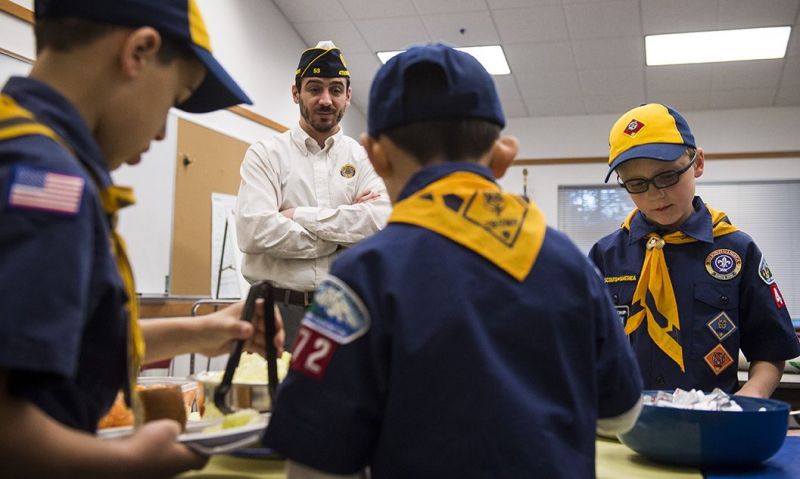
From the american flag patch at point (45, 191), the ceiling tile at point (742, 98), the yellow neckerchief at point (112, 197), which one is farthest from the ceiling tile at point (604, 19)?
the american flag patch at point (45, 191)

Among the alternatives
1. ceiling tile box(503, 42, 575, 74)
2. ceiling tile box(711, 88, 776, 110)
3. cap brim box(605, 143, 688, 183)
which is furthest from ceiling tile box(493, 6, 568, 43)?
cap brim box(605, 143, 688, 183)

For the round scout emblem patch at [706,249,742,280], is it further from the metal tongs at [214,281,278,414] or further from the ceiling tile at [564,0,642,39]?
the ceiling tile at [564,0,642,39]

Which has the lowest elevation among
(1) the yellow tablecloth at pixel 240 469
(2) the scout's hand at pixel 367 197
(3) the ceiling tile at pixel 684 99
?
(1) the yellow tablecloth at pixel 240 469

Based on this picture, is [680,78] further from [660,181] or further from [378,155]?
[378,155]

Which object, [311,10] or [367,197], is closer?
[367,197]

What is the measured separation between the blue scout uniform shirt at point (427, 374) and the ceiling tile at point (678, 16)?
16.2 feet

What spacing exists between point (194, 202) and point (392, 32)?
95.1 inches

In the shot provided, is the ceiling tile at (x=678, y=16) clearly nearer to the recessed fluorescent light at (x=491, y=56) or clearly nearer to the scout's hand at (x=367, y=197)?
the recessed fluorescent light at (x=491, y=56)

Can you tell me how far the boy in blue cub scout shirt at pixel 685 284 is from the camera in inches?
70.1

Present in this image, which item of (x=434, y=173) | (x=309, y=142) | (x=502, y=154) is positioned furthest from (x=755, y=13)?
(x=434, y=173)

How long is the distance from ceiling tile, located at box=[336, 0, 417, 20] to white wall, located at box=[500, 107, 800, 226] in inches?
105

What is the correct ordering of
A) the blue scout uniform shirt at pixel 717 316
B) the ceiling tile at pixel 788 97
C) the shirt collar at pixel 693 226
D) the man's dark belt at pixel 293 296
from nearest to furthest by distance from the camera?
the blue scout uniform shirt at pixel 717 316
the shirt collar at pixel 693 226
the man's dark belt at pixel 293 296
the ceiling tile at pixel 788 97

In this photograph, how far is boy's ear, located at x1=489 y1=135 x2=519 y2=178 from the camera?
932mm

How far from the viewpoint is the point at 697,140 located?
7.54 metres
